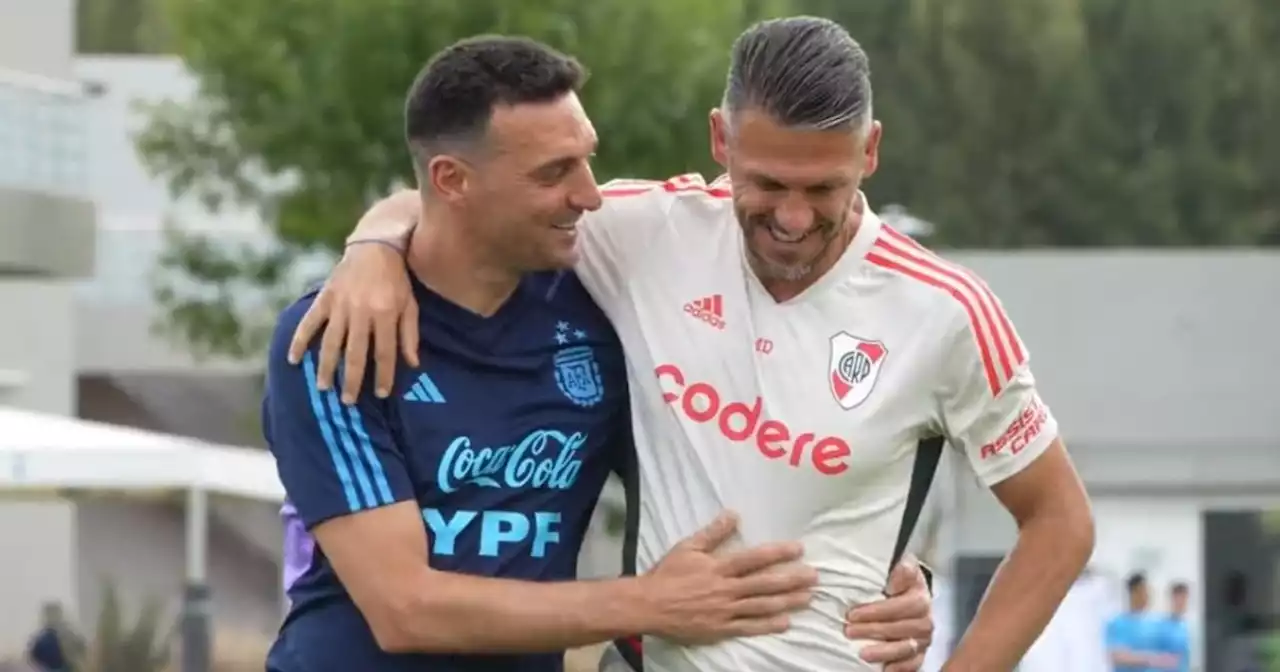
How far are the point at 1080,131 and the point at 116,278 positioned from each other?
21.2 m

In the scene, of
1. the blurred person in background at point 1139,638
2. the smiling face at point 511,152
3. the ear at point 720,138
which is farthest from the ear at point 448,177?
the blurred person in background at point 1139,638

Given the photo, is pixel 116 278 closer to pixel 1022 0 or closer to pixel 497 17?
pixel 497 17

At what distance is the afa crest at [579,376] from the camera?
4148 mm

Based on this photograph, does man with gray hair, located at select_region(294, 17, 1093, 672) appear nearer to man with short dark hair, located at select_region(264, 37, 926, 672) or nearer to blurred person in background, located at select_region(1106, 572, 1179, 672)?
man with short dark hair, located at select_region(264, 37, 926, 672)

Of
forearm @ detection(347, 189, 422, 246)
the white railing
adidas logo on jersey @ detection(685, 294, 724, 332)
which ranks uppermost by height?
the white railing

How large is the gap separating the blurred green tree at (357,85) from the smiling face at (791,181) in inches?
606

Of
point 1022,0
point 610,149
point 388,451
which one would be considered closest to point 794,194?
point 388,451

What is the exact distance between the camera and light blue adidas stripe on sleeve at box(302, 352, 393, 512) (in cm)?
393

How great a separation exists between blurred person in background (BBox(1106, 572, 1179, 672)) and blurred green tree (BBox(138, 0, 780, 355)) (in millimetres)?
5627

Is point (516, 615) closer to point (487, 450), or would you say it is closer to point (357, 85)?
point (487, 450)

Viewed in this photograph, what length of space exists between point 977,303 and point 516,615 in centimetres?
85

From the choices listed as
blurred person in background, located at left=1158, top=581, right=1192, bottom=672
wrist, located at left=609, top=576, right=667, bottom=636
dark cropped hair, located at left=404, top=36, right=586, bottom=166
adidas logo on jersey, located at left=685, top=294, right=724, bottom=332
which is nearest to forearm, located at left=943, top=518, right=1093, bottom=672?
wrist, located at left=609, top=576, right=667, bottom=636

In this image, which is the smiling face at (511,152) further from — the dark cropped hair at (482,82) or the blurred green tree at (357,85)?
the blurred green tree at (357,85)

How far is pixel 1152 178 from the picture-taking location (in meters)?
43.9
